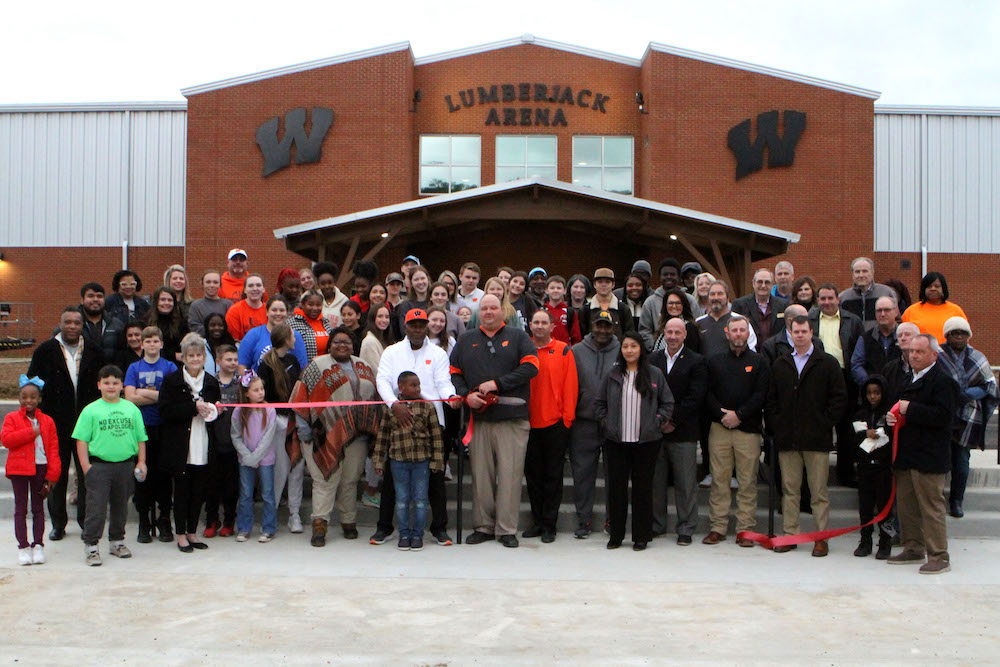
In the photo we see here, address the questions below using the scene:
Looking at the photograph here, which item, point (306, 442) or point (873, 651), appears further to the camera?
point (306, 442)

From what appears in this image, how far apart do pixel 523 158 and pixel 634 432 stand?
57.1 ft

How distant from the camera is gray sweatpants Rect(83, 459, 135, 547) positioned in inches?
286

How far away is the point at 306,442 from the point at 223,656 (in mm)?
3071

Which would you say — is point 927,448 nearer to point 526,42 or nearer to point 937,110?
point 526,42

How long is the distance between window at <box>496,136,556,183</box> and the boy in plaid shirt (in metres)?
17.0

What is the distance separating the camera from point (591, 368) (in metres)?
8.33

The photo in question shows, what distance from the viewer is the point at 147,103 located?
2608 cm

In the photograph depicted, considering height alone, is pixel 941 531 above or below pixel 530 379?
below

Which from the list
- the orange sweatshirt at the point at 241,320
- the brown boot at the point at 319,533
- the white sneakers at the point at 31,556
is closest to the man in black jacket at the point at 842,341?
the brown boot at the point at 319,533

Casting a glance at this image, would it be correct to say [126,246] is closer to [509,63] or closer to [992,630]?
[509,63]

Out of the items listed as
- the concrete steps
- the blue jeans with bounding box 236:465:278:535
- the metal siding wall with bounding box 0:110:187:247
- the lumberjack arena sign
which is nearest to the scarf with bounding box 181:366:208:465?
the blue jeans with bounding box 236:465:278:535

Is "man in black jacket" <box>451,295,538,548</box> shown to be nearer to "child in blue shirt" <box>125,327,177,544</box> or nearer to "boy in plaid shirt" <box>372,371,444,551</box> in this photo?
"boy in plaid shirt" <box>372,371,444,551</box>

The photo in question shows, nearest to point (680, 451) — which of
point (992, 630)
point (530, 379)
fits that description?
point (530, 379)

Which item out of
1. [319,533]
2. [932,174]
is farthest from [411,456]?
[932,174]
